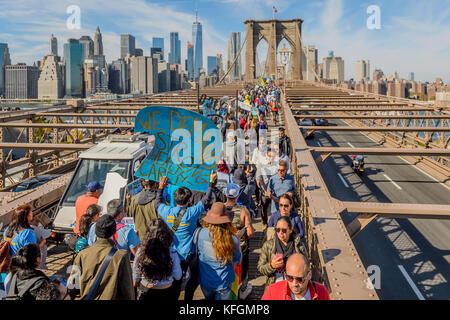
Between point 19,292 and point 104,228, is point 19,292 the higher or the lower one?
the lower one

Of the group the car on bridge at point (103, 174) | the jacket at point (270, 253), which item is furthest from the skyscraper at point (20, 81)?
the jacket at point (270, 253)

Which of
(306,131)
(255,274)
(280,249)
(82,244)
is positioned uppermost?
(306,131)

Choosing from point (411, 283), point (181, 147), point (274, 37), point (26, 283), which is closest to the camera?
point (26, 283)

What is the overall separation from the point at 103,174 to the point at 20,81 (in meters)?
170

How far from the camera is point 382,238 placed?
502 inches

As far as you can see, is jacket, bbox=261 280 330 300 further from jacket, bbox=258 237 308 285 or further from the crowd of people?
jacket, bbox=258 237 308 285

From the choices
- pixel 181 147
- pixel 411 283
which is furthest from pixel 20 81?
pixel 181 147

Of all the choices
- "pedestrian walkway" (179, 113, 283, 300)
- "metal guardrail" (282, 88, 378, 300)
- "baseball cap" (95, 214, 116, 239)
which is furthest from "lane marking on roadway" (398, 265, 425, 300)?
"baseball cap" (95, 214, 116, 239)

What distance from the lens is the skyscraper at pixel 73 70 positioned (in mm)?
125912

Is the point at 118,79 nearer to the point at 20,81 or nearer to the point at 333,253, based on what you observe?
the point at 20,81

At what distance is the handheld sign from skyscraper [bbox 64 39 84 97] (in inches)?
4871

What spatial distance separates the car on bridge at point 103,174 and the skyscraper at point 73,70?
123m

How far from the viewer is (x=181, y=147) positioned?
5.42 meters

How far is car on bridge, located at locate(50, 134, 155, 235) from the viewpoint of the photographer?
19.1 ft
